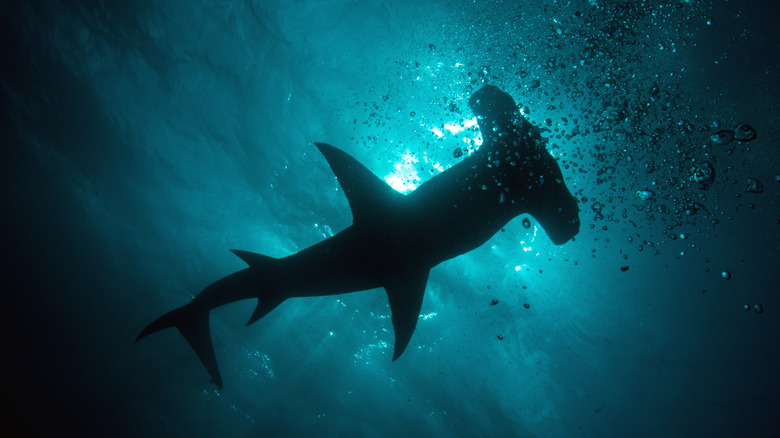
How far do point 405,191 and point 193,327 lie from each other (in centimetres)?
736

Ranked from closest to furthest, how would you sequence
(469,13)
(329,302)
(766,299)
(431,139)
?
(469,13) < (431,139) < (766,299) < (329,302)

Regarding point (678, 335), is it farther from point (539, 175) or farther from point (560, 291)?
point (539, 175)

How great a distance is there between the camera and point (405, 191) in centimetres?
1122

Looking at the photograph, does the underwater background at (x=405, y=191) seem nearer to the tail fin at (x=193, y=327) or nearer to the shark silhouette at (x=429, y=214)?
the shark silhouette at (x=429, y=214)

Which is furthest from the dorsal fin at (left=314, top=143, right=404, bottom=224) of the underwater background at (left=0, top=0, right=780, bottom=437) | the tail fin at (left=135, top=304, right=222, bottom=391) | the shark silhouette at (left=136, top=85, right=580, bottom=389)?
the underwater background at (left=0, top=0, right=780, bottom=437)

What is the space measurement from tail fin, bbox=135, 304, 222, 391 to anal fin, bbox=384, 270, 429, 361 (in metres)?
2.89

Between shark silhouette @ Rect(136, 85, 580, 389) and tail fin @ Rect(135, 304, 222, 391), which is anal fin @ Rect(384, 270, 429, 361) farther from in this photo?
tail fin @ Rect(135, 304, 222, 391)

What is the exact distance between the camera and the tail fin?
500 cm

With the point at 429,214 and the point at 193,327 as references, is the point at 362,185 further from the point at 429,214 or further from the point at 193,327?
the point at 193,327

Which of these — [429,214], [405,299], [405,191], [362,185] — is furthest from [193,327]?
[405,191]

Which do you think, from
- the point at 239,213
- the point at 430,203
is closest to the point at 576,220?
the point at 430,203

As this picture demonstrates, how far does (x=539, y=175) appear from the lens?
349 cm

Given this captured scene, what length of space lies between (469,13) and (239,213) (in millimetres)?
12662

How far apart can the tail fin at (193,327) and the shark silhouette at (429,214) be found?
5.17ft
